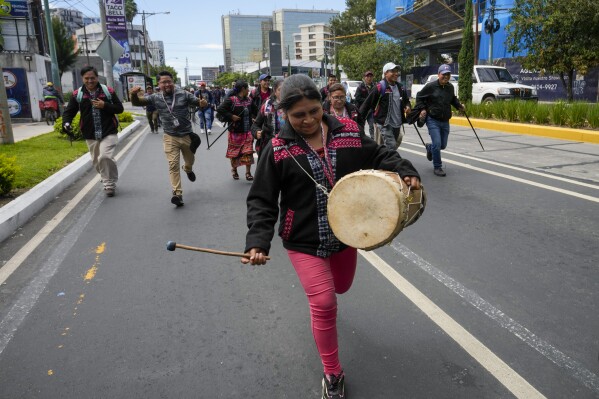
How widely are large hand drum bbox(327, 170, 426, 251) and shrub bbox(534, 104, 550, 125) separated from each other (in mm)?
13946

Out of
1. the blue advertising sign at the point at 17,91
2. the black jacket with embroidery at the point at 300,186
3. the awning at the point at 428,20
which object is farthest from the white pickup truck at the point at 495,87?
the black jacket with embroidery at the point at 300,186

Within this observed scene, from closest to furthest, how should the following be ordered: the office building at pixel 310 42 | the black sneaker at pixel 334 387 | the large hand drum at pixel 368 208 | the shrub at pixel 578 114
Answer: the large hand drum at pixel 368 208 → the black sneaker at pixel 334 387 → the shrub at pixel 578 114 → the office building at pixel 310 42

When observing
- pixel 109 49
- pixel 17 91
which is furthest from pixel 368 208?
pixel 17 91

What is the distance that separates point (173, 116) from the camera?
7160 mm

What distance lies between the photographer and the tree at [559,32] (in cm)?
1689

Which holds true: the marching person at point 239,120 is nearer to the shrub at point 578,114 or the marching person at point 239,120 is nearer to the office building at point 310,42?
the shrub at point 578,114

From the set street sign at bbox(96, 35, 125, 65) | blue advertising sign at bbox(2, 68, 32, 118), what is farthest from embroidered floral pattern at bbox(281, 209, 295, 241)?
blue advertising sign at bbox(2, 68, 32, 118)

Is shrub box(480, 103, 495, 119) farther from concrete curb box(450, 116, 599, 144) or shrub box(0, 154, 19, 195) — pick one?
shrub box(0, 154, 19, 195)

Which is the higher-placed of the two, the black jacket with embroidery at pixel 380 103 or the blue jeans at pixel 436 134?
the black jacket with embroidery at pixel 380 103

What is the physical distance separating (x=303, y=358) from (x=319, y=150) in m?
1.26

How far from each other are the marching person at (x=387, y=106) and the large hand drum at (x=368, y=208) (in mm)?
5737

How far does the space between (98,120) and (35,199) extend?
1.52m

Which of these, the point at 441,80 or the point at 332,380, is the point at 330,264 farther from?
the point at 441,80

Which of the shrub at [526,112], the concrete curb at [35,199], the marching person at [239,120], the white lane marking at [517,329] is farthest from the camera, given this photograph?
the shrub at [526,112]
